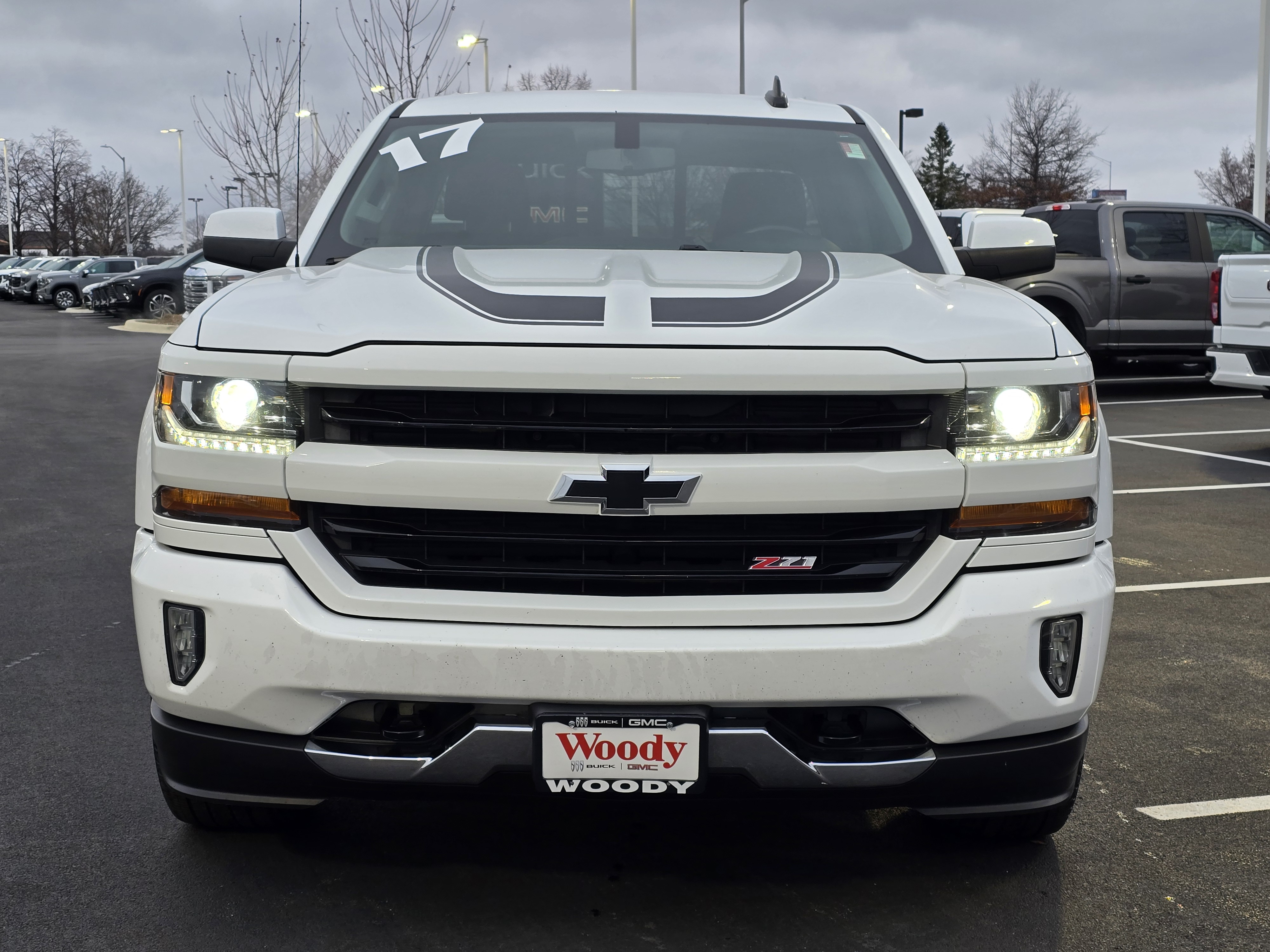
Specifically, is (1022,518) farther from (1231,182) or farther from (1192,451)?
(1231,182)

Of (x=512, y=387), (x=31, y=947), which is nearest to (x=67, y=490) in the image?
(x=31, y=947)

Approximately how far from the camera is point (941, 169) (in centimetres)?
8638

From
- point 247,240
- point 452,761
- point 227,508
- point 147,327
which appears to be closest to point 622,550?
point 452,761

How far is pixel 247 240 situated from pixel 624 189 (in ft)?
3.71

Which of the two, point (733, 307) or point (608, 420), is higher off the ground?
point (733, 307)

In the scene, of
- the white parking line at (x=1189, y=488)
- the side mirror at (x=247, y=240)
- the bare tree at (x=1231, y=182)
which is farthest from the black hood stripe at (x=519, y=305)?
the bare tree at (x=1231, y=182)

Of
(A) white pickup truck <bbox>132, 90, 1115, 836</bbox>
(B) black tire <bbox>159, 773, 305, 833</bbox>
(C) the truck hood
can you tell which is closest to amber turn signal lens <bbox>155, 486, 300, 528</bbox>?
(A) white pickup truck <bbox>132, 90, 1115, 836</bbox>

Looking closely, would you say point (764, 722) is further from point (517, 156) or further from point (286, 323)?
point (517, 156)

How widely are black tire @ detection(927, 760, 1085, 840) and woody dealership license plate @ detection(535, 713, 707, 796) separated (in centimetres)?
76

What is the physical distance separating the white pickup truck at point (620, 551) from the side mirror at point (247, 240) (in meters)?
1.21

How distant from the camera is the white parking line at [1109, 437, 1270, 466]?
9883mm

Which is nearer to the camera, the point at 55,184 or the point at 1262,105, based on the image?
the point at 1262,105

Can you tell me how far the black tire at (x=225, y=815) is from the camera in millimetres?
2988

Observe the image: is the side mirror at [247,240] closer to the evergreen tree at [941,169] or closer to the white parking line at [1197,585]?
the white parking line at [1197,585]
